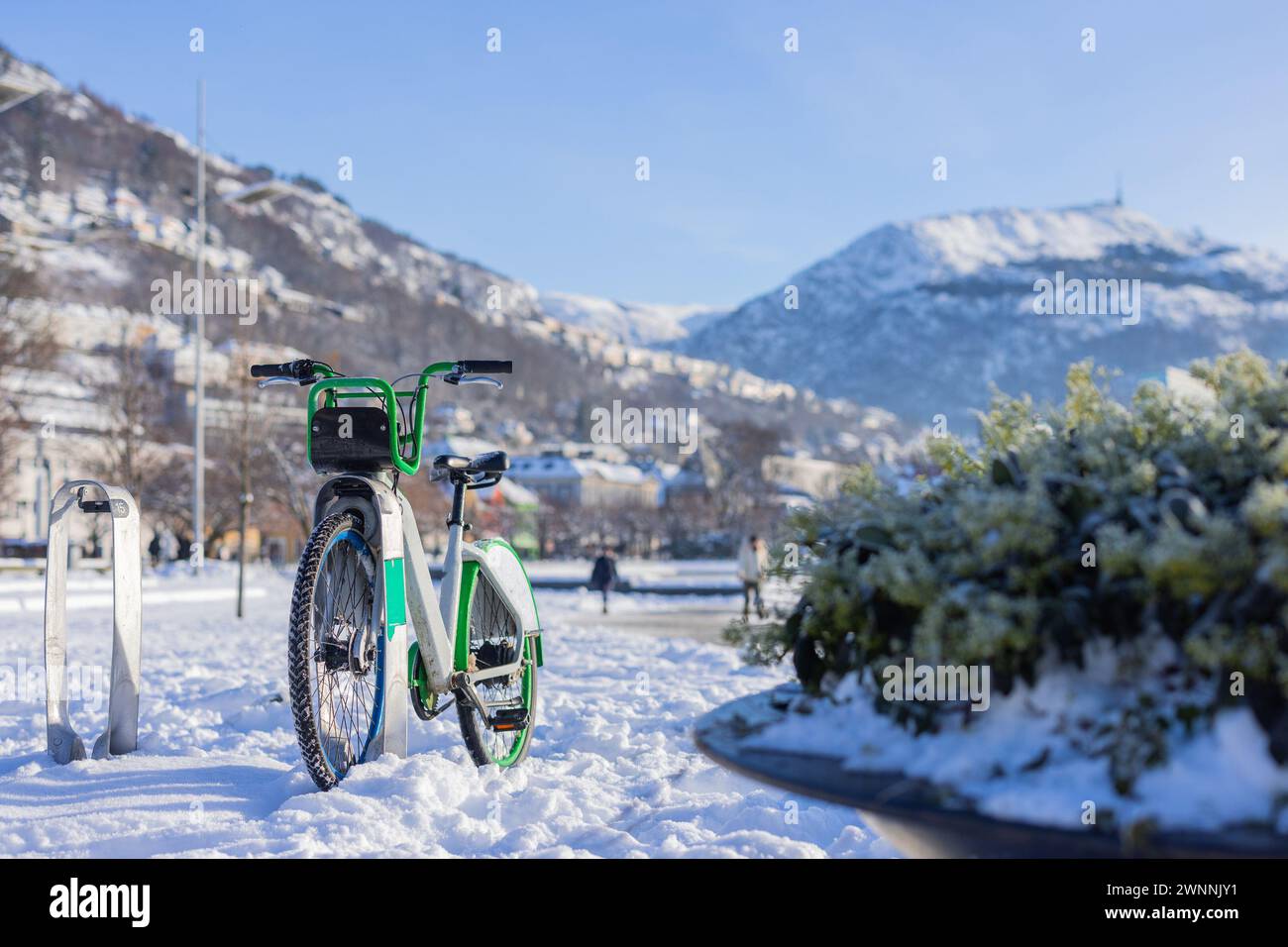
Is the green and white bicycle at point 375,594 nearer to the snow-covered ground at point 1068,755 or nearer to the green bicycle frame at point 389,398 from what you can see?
the green bicycle frame at point 389,398

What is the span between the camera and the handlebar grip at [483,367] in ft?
15.4

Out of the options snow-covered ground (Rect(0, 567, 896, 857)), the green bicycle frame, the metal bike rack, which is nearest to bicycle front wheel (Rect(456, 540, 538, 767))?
snow-covered ground (Rect(0, 567, 896, 857))

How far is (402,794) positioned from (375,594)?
2.50 feet

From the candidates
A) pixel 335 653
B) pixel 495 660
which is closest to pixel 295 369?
pixel 335 653

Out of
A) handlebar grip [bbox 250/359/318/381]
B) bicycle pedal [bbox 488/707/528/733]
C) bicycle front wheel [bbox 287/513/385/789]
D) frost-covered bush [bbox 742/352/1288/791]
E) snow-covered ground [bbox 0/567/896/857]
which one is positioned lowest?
snow-covered ground [bbox 0/567/896/857]

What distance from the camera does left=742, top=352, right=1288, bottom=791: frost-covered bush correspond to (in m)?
1.63

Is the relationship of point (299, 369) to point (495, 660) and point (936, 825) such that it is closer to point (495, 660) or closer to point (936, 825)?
point (495, 660)

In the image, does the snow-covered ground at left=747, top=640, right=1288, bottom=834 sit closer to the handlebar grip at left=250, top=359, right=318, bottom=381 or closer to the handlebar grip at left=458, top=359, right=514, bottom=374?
the handlebar grip at left=458, top=359, right=514, bottom=374

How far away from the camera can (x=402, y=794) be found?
4340 millimetres

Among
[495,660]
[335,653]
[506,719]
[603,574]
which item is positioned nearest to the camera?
[335,653]

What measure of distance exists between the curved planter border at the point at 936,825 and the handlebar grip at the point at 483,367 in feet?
8.89

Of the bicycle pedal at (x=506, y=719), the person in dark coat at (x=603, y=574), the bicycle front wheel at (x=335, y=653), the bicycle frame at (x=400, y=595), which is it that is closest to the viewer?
the bicycle front wheel at (x=335, y=653)

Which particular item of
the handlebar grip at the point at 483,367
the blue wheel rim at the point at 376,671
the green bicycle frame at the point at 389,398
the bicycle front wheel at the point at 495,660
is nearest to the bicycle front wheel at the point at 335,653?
the blue wheel rim at the point at 376,671

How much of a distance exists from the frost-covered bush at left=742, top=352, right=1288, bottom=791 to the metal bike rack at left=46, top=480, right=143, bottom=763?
406 centimetres
